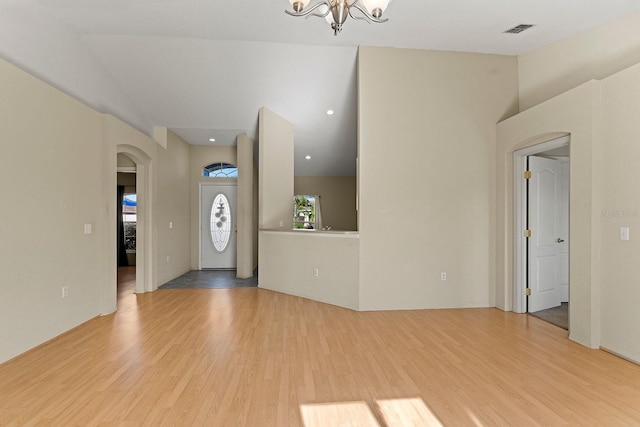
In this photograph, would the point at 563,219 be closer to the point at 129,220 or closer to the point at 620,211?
the point at 620,211

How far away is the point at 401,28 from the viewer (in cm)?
393

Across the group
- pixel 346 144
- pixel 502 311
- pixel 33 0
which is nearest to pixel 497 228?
pixel 502 311

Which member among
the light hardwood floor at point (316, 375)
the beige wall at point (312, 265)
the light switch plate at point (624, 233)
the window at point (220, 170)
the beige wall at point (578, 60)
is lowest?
the light hardwood floor at point (316, 375)

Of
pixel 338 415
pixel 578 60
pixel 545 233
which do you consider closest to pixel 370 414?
pixel 338 415

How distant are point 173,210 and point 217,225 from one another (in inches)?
49.8

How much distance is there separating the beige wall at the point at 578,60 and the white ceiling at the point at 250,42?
0.12 m

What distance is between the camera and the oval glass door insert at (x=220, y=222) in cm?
756

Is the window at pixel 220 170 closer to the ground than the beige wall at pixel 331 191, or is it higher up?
higher up

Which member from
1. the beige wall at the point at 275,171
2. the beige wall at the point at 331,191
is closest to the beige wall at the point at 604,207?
the beige wall at the point at 275,171

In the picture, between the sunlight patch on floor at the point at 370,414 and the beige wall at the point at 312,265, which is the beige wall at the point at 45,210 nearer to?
the beige wall at the point at 312,265

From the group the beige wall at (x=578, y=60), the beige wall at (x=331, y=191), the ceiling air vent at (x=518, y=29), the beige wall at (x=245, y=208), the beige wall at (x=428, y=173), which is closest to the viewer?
the beige wall at (x=578, y=60)

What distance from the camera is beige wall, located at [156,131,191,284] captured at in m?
5.93

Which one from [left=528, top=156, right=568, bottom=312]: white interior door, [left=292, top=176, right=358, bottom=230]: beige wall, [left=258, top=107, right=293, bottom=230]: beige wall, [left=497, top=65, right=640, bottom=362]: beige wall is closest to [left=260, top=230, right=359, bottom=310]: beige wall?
[left=258, top=107, right=293, bottom=230]: beige wall

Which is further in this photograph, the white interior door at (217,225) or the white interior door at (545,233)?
the white interior door at (217,225)
